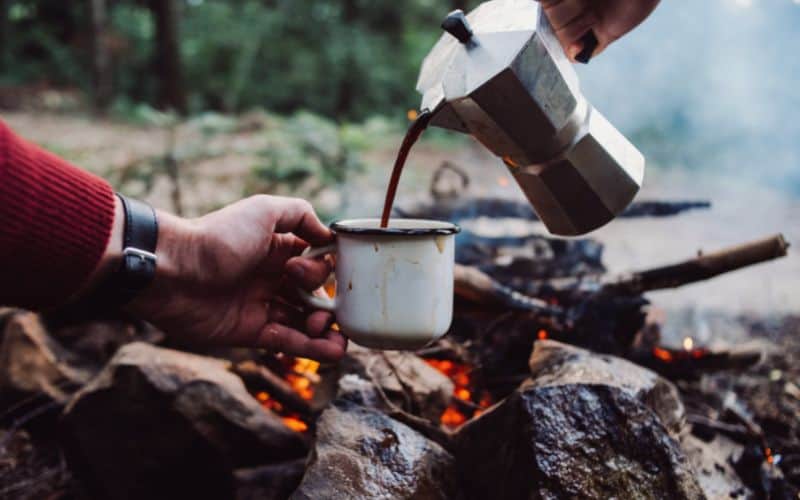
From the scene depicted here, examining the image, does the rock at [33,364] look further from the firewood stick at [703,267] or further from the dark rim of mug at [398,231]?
the firewood stick at [703,267]

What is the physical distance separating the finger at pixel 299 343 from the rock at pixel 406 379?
1.04ft

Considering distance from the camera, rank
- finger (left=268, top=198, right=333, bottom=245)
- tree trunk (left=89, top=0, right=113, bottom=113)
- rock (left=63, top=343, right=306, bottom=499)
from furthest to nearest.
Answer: tree trunk (left=89, top=0, right=113, bottom=113) < rock (left=63, top=343, right=306, bottom=499) < finger (left=268, top=198, right=333, bottom=245)

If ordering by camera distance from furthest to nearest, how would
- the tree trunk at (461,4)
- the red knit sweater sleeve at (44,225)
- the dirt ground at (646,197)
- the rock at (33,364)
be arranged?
the tree trunk at (461,4)
the dirt ground at (646,197)
the rock at (33,364)
the red knit sweater sleeve at (44,225)

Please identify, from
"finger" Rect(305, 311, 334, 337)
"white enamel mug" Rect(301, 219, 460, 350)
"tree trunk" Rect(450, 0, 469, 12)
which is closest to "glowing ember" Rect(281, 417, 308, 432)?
"finger" Rect(305, 311, 334, 337)

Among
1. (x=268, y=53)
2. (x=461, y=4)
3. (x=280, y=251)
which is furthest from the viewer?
(x=268, y=53)

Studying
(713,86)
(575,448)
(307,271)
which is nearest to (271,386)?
(307,271)

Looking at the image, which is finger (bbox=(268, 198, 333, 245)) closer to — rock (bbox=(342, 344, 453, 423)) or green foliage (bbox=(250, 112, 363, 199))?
rock (bbox=(342, 344, 453, 423))

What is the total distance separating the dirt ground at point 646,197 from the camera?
4.26 metres

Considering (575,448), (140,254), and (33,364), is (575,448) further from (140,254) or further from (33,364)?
(33,364)

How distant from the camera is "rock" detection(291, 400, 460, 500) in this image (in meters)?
1.39

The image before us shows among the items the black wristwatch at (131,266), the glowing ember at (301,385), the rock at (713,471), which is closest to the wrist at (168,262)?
the black wristwatch at (131,266)

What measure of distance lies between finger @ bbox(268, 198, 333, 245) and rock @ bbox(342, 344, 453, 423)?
560mm

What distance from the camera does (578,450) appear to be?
4.58 ft

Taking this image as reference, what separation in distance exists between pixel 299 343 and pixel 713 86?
724 cm
